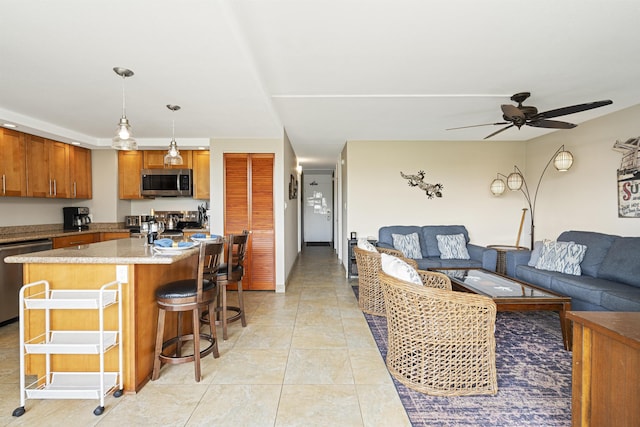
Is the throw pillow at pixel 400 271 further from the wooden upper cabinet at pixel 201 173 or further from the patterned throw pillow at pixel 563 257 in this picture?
the wooden upper cabinet at pixel 201 173

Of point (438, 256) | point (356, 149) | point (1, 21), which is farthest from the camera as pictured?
point (356, 149)

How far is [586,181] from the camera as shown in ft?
13.7

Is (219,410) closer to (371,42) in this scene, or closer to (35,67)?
(371,42)

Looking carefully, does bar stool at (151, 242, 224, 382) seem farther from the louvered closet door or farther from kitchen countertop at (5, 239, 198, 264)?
the louvered closet door

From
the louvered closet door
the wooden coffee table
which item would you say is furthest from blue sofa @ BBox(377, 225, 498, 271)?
the louvered closet door

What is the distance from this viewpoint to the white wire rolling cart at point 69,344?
1811 millimetres

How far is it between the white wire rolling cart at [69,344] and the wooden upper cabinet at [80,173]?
329 cm

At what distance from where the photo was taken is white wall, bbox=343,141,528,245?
5.40m

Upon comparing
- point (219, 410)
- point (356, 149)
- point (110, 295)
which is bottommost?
point (219, 410)

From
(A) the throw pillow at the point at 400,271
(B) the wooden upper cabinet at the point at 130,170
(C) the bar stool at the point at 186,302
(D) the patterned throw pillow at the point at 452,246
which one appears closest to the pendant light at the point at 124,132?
(C) the bar stool at the point at 186,302

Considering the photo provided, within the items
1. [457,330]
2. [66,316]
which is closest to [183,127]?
[66,316]

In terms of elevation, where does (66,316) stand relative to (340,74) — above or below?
below

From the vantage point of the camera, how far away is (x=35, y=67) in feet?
7.61

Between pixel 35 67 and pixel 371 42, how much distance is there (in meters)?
2.52
